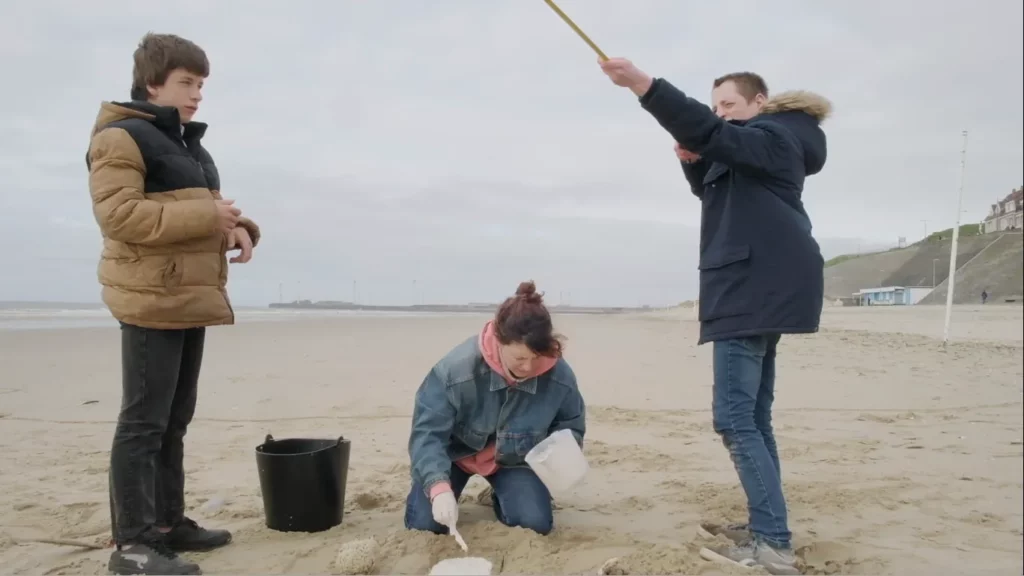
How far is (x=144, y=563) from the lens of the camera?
2.19m

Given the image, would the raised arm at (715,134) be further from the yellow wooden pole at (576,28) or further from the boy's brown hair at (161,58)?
the boy's brown hair at (161,58)

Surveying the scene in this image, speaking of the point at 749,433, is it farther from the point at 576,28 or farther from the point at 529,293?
the point at 576,28


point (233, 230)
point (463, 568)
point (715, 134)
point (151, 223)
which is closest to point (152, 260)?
point (151, 223)

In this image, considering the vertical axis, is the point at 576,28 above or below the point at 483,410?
above

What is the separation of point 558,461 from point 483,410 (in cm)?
36

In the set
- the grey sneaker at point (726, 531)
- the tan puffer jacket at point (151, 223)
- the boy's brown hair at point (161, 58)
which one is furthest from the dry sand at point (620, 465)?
the boy's brown hair at point (161, 58)

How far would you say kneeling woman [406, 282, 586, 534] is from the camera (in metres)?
2.53

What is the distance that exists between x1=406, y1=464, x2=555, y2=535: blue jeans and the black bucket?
12.6 inches

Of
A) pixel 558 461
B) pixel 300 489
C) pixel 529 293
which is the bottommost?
pixel 300 489

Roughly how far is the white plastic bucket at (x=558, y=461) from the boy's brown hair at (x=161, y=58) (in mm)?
1868

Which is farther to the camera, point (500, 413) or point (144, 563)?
point (500, 413)

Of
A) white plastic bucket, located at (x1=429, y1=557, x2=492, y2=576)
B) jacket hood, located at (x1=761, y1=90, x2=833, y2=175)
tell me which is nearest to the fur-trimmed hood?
jacket hood, located at (x1=761, y1=90, x2=833, y2=175)

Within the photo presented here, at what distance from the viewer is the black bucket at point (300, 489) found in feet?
8.77

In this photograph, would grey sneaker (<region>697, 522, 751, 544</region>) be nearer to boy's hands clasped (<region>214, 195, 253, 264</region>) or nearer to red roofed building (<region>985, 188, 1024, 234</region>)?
red roofed building (<region>985, 188, 1024, 234</region>)
